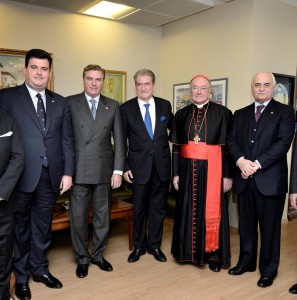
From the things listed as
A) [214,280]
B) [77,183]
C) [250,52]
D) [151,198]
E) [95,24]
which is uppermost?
[95,24]

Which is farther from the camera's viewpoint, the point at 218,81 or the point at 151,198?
the point at 218,81

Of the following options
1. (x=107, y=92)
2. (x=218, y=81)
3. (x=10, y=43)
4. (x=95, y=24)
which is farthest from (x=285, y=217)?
(x=10, y=43)

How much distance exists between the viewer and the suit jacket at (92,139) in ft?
9.16

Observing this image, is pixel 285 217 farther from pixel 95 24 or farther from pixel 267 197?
pixel 95 24

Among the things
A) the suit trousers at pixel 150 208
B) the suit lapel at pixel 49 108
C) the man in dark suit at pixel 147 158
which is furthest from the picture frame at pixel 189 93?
the suit lapel at pixel 49 108

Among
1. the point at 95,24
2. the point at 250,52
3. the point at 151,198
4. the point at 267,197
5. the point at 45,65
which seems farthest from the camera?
the point at 95,24

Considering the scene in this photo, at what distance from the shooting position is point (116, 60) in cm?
476

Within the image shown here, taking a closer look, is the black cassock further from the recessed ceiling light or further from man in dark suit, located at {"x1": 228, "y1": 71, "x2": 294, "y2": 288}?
the recessed ceiling light

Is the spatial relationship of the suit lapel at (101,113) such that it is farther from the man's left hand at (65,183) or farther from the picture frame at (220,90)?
the picture frame at (220,90)

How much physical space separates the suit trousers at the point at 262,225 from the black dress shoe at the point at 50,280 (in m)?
1.55

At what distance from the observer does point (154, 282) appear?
2.79m

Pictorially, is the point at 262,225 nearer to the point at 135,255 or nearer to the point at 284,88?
the point at 135,255

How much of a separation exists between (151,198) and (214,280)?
36.0 inches

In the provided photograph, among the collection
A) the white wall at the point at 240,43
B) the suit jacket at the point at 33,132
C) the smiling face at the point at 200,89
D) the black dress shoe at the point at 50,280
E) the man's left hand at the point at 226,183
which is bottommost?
the black dress shoe at the point at 50,280
